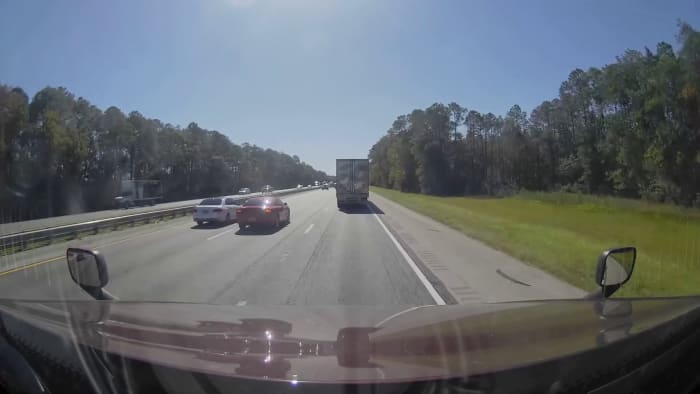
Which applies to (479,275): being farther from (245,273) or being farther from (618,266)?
(618,266)

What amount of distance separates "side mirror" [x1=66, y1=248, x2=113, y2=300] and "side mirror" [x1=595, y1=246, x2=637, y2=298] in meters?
4.36

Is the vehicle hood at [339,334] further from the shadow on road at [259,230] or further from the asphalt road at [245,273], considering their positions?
the shadow on road at [259,230]

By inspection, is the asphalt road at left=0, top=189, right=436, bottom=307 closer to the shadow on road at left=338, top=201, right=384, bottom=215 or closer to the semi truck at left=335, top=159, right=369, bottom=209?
the shadow on road at left=338, top=201, right=384, bottom=215

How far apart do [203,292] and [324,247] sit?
645cm

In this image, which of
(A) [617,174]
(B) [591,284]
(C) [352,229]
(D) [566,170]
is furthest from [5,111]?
(D) [566,170]

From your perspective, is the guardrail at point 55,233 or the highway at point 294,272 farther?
the guardrail at point 55,233

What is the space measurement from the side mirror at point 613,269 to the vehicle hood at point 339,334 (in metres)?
0.36

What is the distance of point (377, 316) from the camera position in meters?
3.83

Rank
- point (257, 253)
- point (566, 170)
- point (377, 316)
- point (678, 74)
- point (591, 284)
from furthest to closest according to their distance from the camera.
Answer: point (566, 170) < point (678, 74) < point (257, 253) < point (591, 284) < point (377, 316)

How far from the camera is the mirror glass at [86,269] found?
399 centimetres

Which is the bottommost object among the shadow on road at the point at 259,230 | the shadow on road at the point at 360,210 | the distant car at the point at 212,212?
the shadow on road at the point at 259,230

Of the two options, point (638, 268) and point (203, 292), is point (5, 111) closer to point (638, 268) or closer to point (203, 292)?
point (203, 292)

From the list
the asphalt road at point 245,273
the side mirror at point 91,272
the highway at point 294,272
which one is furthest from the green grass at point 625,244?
the side mirror at point 91,272

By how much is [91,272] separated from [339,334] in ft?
8.15
